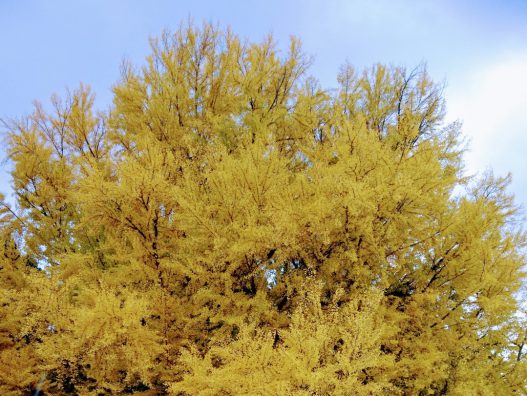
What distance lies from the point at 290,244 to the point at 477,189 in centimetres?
397

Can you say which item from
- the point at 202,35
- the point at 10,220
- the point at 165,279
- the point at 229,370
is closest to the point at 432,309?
the point at 229,370

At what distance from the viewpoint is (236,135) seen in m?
6.35

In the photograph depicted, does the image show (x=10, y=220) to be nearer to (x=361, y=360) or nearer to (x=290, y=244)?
(x=290, y=244)

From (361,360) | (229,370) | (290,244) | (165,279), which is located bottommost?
(229,370)

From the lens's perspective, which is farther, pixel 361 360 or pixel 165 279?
pixel 165 279

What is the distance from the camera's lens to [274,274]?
5.29 metres

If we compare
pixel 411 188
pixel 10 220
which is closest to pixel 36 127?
pixel 10 220

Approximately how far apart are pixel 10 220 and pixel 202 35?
4615mm

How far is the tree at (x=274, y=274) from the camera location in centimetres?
404

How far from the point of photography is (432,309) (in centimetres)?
506

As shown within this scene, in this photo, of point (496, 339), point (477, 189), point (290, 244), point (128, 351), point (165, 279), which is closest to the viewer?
point (128, 351)

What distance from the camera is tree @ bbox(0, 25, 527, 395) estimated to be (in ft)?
13.3

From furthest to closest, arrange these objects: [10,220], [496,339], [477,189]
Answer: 1. [10,220]
2. [477,189]
3. [496,339]

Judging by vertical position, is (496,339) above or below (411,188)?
below
